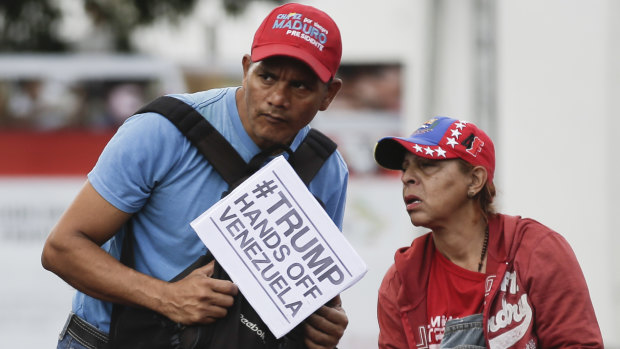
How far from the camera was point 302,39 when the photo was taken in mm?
2807

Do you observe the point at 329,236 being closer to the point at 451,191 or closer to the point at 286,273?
the point at 286,273

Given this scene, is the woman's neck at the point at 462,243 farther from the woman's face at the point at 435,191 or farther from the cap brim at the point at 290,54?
the cap brim at the point at 290,54

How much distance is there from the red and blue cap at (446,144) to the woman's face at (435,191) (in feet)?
0.16

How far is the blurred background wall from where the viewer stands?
749cm

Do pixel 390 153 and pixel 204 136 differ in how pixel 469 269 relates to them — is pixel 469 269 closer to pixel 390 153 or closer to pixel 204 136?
pixel 390 153

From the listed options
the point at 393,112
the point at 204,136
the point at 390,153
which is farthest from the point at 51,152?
the point at 204,136

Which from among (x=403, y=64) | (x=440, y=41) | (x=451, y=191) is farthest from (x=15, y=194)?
(x=451, y=191)

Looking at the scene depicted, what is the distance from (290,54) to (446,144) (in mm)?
719

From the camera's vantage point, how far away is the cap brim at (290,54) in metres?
2.77

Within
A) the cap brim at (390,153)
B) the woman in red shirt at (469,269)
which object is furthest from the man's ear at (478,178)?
the cap brim at (390,153)

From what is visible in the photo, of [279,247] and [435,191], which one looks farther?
[435,191]

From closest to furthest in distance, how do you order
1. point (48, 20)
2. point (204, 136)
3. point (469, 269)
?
point (204, 136) < point (469, 269) < point (48, 20)

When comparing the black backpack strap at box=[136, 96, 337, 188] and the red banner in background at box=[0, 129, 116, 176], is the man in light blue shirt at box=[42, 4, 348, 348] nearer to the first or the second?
the black backpack strap at box=[136, 96, 337, 188]

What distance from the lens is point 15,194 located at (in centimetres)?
866
